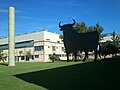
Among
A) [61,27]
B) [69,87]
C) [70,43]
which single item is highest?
[61,27]

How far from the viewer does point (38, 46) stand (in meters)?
69.1

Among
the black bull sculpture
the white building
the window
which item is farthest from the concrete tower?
the window

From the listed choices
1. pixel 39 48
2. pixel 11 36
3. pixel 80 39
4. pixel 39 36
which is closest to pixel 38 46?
pixel 39 48

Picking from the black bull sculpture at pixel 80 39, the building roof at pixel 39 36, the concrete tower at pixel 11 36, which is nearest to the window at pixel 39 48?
the building roof at pixel 39 36

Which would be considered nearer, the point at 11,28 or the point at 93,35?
the point at 93,35

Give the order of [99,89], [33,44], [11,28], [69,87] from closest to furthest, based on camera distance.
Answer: [99,89], [69,87], [11,28], [33,44]

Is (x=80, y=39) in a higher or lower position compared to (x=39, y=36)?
lower

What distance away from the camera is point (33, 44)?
7112 centimetres

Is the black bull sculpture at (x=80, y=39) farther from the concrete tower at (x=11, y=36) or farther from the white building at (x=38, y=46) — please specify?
the white building at (x=38, y=46)

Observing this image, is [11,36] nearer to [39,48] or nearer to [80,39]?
[80,39]

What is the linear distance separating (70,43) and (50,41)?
44.3m

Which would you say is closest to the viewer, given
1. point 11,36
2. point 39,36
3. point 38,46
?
point 11,36

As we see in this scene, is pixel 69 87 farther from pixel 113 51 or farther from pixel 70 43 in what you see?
pixel 113 51

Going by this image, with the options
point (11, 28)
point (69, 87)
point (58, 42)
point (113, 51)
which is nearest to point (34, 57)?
point (58, 42)
